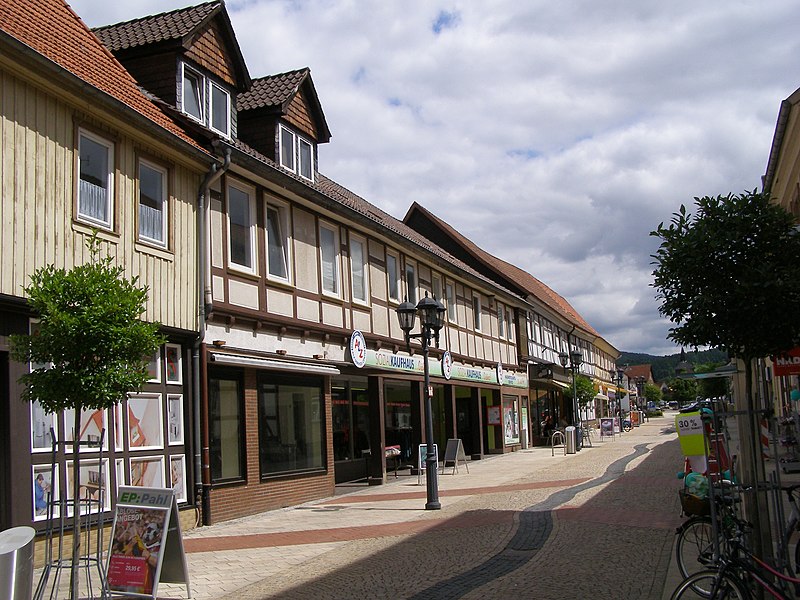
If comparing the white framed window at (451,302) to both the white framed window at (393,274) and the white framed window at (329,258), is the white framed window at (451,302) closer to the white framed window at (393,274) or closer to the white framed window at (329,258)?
the white framed window at (393,274)

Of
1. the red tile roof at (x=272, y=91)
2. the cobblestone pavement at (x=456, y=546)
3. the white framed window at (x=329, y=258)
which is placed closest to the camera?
the cobblestone pavement at (x=456, y=546)

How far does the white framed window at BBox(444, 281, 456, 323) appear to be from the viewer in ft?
89.2

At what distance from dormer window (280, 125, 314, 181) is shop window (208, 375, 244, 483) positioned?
533 centimetres

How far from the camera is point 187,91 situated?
1553 centimetres

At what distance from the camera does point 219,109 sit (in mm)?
16438

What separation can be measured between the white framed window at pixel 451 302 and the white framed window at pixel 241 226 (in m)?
11.9

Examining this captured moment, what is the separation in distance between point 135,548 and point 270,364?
750cm

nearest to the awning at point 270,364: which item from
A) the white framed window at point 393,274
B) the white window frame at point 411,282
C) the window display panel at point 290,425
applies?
the window display panel at point 290,425

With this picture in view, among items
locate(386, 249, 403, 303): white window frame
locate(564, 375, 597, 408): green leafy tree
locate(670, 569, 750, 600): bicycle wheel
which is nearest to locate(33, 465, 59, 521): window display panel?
locate(670, 569, 750, 600): bicycle wheel

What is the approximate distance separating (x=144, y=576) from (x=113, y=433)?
14.1 ft

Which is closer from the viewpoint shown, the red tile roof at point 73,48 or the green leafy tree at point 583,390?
the red tile roof at point 73,48

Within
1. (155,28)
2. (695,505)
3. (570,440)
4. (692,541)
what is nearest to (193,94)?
(155,28)

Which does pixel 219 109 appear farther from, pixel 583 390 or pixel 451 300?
pixel 583 390

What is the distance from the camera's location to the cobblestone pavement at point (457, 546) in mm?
8836
